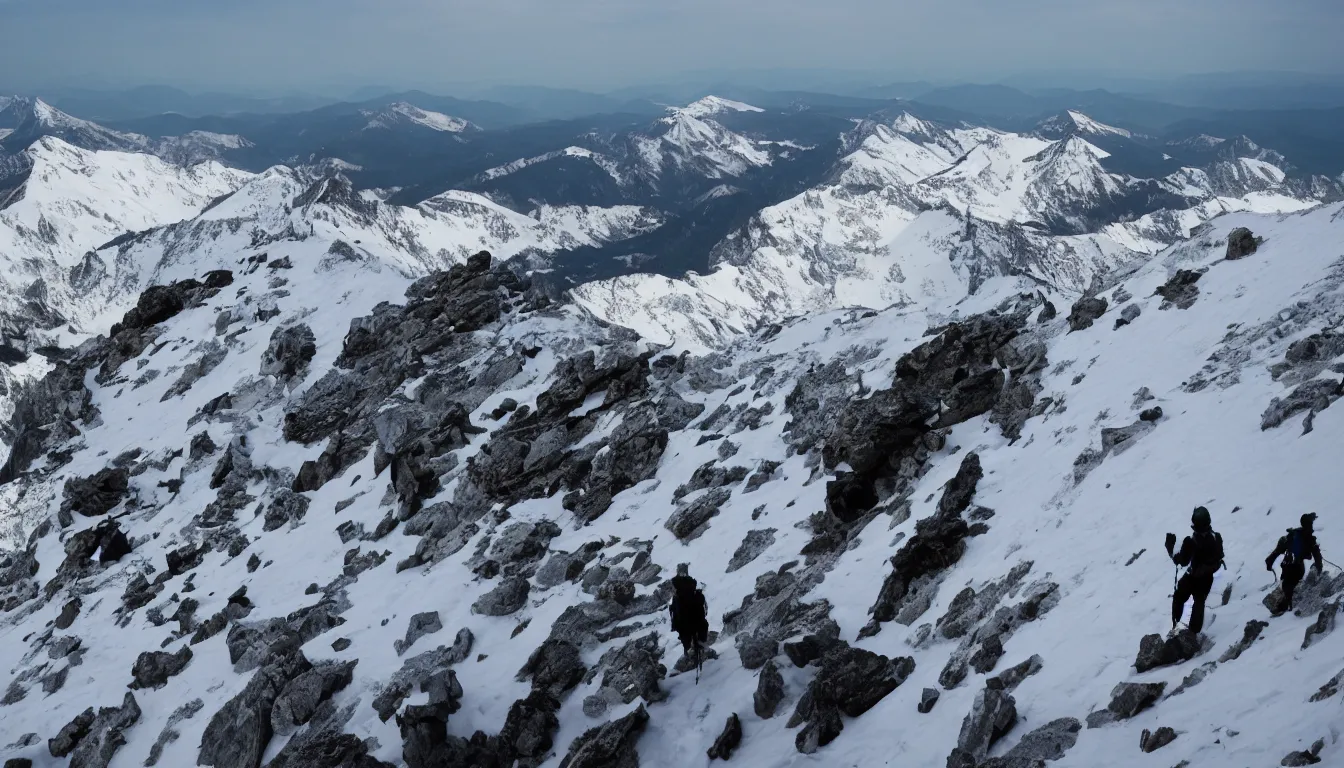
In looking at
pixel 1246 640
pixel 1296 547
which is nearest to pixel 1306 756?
pixel 1246 640

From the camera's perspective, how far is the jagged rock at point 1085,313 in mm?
33688

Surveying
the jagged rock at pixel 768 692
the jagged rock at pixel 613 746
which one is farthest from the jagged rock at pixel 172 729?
the jagged rock at pixel 768 692

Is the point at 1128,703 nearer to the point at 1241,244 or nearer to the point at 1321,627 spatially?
the point at 1321,627

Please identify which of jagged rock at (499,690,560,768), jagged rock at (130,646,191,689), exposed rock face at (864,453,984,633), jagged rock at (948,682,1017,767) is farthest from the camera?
jagged rock at (130,646,191,689)

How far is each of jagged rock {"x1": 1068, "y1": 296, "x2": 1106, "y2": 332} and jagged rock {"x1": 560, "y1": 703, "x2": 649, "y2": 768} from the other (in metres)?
24.2

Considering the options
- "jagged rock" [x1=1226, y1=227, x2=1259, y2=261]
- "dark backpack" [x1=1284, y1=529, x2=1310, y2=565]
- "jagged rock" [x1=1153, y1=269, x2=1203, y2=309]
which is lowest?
"dark backpack" [x1=1284, y1=529, x2=1310, y2=565]

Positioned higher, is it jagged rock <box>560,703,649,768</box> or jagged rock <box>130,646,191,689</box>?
jagged rock <box>560,703,649,768</box>

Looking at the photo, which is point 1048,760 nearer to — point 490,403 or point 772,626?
point 772,626

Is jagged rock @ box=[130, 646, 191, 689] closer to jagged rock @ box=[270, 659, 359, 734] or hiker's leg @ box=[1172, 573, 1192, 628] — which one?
jagged rock @ box=[270, 659, 359, 734]

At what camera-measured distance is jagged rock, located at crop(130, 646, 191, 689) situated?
96.2ft

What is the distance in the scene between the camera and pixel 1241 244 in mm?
33969

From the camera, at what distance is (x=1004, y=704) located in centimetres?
1405

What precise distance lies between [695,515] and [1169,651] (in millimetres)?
18287

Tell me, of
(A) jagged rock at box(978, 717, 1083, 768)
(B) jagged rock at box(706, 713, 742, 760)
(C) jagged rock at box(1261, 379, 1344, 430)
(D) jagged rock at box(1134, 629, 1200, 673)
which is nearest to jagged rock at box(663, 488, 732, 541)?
(B) jagged rock at box(706, 713, 742, 760)
